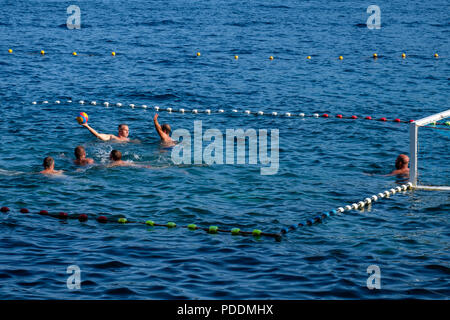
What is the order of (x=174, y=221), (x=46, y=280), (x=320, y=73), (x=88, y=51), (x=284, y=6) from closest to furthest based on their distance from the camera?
(x=46, y=280)
(x=174, y=221)
(x=320, y=73)
(x=88, y=51)
(x=284, y=6)

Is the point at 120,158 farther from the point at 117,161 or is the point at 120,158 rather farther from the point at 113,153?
the point at 113,153

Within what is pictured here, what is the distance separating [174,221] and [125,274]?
3.01 metres

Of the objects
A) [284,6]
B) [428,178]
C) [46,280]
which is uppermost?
[284,6]

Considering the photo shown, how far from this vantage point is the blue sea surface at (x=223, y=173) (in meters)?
11.7

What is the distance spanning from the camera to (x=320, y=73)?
102 feet

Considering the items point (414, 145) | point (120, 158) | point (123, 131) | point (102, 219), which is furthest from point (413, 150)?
point (123, 131)

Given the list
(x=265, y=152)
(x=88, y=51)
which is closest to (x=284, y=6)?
(x=88, y=51)

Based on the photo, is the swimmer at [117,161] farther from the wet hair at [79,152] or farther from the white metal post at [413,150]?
the white metal post at [413,150]

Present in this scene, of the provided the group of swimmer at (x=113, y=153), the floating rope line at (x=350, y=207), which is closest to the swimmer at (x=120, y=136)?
the group of swimmer at (x=113, y=153)

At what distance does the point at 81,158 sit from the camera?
18.2 metres

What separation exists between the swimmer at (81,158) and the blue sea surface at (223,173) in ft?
0.85

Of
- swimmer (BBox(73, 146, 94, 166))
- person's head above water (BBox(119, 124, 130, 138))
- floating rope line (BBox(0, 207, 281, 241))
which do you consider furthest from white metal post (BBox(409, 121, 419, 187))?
person's head above water (BBox(119, 124, 130, 138))

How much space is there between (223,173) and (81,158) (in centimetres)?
399

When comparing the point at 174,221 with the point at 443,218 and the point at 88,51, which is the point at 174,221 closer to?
the point at 443,218
